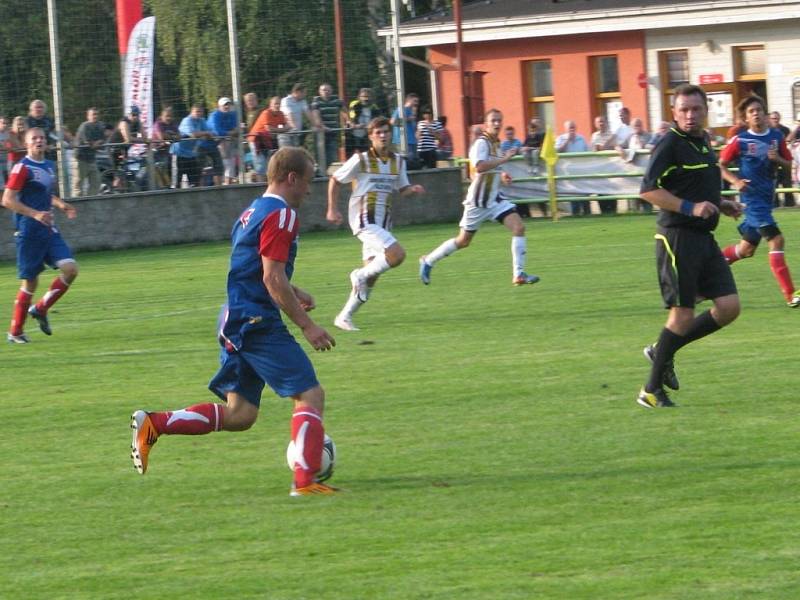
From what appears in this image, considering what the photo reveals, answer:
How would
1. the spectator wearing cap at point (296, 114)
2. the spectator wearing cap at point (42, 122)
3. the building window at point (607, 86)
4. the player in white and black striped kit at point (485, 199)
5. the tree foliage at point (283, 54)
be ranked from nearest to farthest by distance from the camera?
the player in white and black striped kit at point (485, 199) < the spectator wearing cap at point (42, 122) < the spectator wearing cap at point (296, 114) < the tree foliage at point (283, 54) < the building window at point (607, 86)

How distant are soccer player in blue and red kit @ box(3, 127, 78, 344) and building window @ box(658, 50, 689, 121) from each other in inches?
888

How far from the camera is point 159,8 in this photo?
136 feet

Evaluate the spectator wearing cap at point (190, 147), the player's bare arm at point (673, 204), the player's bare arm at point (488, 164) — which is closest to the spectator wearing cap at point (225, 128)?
the spectator wearing cap at point (190, 147)

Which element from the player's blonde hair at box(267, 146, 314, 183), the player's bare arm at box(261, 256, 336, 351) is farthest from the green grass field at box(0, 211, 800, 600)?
the player's blonde hair at box(267, 146, 314, 183)

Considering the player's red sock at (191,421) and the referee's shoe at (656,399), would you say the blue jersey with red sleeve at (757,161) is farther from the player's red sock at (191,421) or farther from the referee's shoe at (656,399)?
the player's red sock at (191,421)

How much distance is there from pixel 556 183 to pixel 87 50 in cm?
832

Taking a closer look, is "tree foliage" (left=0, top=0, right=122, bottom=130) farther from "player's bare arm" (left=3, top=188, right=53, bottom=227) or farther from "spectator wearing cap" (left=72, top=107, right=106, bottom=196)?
"player's bare arm" (left=3, top=188, right=53, bottom=227)

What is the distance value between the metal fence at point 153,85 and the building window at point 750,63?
30.8ft

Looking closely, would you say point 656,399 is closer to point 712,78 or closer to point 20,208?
point 20,208

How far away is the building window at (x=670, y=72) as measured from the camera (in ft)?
115

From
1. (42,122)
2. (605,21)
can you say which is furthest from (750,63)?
(42,122)

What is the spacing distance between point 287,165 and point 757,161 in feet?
25.4

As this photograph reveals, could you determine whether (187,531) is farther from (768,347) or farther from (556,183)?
(556,183)

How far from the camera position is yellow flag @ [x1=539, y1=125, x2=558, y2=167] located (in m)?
26.8
